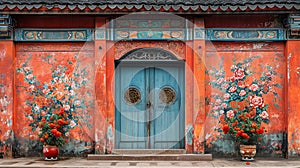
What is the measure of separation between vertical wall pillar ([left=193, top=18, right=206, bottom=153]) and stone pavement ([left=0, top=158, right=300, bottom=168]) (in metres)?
0.74

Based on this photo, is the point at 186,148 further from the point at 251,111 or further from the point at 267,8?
the point at 267,8

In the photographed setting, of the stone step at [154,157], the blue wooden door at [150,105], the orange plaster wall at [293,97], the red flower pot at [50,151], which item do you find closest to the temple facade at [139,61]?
the orange plaster wall at [293,97]

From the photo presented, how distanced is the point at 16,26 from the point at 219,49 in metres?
4.90

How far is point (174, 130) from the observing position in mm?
11297

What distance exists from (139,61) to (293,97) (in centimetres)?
375

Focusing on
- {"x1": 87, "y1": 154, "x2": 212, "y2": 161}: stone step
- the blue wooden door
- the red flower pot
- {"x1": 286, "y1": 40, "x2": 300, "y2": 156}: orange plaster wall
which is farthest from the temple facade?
the red flower pot

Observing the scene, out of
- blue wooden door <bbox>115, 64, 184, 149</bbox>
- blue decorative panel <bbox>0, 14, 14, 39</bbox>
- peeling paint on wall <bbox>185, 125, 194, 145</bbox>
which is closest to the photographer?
blue decorative panel <bbox>0, 14, 14, 39</bbox>

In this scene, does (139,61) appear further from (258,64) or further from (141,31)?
(258,64)

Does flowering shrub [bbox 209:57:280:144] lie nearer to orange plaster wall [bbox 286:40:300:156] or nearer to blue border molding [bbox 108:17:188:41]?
orange plaster wall [bbox 286:40:300:156]

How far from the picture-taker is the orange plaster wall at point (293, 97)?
34.9 ft

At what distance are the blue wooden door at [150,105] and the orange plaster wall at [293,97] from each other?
256 centimetres

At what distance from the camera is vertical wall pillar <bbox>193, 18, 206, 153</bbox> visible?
1072cm

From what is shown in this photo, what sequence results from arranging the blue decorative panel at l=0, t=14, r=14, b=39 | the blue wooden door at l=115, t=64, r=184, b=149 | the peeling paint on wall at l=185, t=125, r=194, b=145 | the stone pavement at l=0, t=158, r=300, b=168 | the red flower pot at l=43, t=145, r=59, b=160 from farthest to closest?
1. the blue wooden door at l=115, t=64, r=184, b=149
2. the peeling paint on wall at l=185, t=125, r=194, b=145
3. the blue decorative panel at l=0, t=14, r=14, b=39
4. the red flower pot at l=43, t=145, r=59, b=160
5. the stone pavement at l=0, t=158, r=300, b=168

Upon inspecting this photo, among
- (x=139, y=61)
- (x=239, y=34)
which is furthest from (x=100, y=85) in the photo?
(x=239, y=34)
